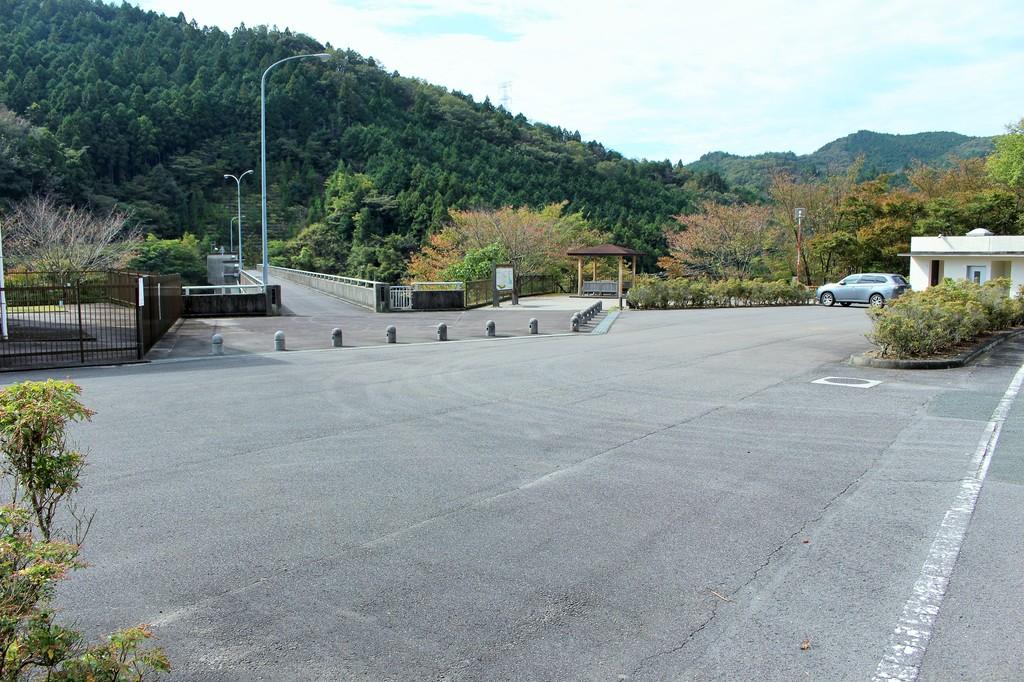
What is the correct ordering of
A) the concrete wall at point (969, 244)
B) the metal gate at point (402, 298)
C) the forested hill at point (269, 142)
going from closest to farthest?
the metal gate at point (402, 298) → the concrete wall at point (969, 244) → the forested hill at point (269, 142)

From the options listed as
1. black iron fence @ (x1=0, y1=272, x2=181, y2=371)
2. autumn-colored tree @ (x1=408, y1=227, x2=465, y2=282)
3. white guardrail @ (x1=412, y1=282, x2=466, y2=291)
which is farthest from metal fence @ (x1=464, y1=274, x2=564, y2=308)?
black iron fence @ (x1=0, y1=272, x2=181, y2=371)

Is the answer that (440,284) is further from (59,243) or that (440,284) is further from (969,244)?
(969,244)

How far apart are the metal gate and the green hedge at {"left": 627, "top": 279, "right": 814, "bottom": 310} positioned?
9.82m

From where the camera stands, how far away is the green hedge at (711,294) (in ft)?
113

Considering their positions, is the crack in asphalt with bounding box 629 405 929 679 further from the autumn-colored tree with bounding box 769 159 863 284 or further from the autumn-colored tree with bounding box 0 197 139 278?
the autumn-colored tree with bounding box 769 159 863 284

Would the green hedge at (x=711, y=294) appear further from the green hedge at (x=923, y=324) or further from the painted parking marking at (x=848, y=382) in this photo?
the painted parking marking at (x=848, y=382)

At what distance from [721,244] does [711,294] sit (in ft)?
47.4

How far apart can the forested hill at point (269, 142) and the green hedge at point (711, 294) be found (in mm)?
30092

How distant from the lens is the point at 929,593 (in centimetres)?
458

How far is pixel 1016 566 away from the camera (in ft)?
16.4

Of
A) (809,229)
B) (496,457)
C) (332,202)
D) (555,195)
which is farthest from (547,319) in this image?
(332,202)

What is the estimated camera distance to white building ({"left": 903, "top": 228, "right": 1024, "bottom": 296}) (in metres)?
41.5

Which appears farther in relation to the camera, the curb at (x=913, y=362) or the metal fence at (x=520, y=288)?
the metal fence at (x=520, y=288)

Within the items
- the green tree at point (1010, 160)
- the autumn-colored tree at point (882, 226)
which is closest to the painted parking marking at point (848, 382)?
the autumn-colored tree at point (882, 226)
